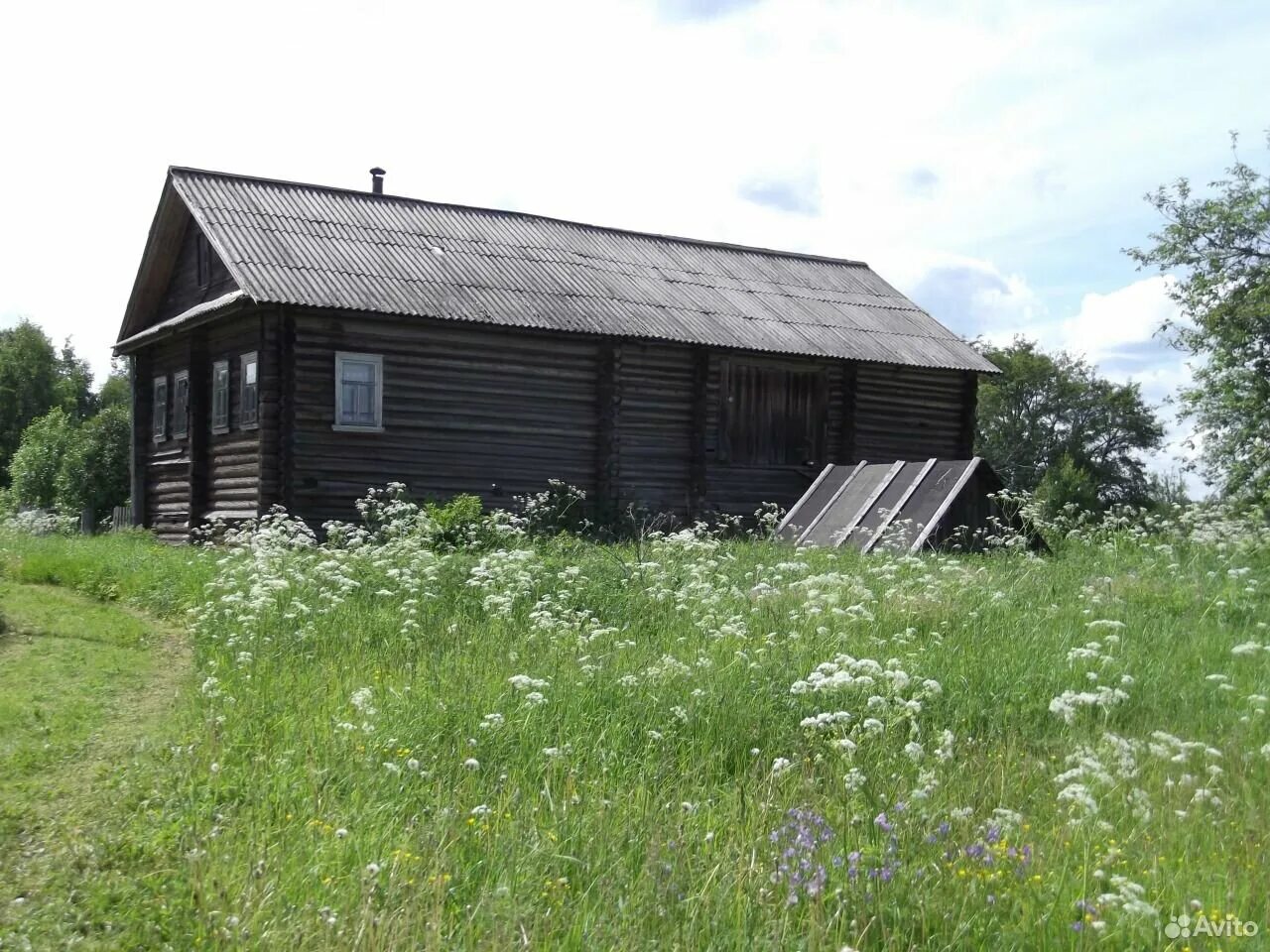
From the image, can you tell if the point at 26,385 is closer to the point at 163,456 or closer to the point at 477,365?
the point at 163,456

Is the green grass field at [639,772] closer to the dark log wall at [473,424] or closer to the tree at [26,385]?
the dark log wall at [473,424]

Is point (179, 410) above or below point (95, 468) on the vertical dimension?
above

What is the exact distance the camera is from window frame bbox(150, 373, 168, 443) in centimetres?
1998

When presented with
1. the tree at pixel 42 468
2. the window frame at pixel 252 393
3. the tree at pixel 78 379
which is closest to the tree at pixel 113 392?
the tree at pixel 78 379

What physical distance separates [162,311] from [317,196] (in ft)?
12.5

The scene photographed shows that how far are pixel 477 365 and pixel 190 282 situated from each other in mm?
5500

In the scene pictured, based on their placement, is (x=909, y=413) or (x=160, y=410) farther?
(x=909, y=413)

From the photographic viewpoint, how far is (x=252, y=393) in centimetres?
1662

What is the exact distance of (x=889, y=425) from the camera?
20.8 m

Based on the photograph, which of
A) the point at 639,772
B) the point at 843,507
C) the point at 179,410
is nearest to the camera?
the point at 639,772

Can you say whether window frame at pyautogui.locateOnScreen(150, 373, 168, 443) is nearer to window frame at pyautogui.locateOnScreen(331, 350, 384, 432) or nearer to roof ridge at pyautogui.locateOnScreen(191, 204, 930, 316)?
roof ridge at pyautogui.locateOnScreen(191, 204, 930, 316)

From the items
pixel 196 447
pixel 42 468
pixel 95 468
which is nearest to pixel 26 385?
pixel 42 468

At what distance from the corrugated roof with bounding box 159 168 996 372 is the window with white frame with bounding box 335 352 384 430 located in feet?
2.91

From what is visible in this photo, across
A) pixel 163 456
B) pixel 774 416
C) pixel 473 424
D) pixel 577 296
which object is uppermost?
pixel 577 296
